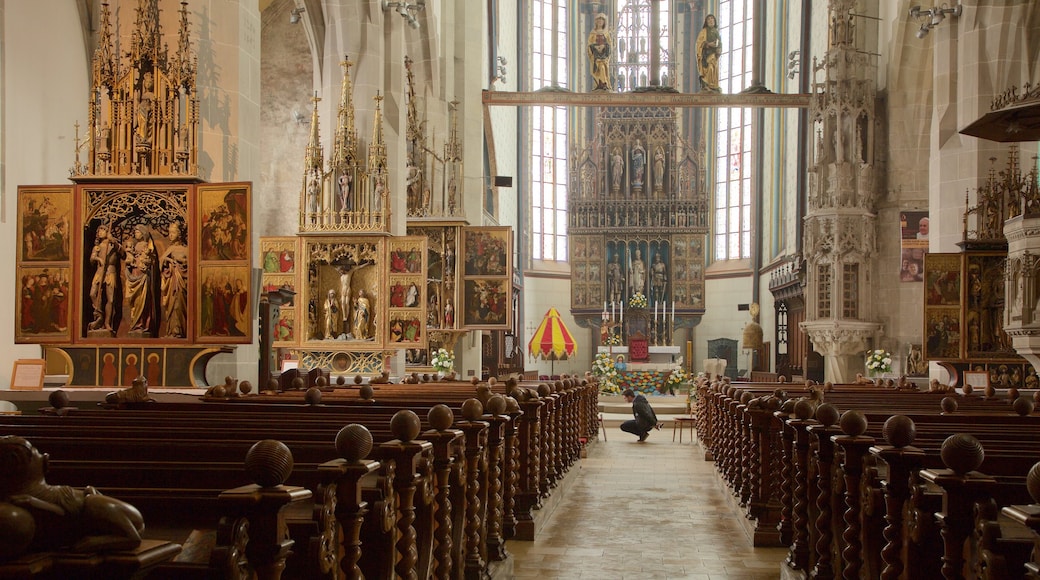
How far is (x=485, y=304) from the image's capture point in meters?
16.2

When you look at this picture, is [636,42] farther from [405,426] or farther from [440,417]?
[405,426]

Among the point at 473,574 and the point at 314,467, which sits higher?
the point at 314,467

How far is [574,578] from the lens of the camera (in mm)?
5926

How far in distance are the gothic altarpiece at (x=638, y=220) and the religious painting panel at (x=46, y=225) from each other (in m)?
23.1

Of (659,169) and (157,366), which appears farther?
(659,169)

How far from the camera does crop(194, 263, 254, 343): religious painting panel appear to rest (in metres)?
8.05

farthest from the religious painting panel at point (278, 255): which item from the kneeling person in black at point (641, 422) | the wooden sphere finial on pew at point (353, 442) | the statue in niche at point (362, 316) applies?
the wooden sphere finial on pew at point (353, 442)

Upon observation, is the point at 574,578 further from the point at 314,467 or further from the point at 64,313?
the point at 64,313

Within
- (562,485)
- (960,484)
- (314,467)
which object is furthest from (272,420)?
(562,485)

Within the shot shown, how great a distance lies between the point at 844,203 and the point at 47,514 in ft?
59.9

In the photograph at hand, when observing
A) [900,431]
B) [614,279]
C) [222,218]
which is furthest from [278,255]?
[614,279]

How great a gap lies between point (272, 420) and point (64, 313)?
12.4 feet

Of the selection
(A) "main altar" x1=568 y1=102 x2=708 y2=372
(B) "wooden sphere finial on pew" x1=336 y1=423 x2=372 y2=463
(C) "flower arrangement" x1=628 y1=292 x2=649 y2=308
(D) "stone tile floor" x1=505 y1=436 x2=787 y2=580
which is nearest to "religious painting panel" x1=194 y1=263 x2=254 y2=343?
(D) "stone tile floor" x1=505 y1=436 x2=787 y2=580

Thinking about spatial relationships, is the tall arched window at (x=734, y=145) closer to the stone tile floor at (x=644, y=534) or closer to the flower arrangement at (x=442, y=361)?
the flower arrangement at (x=442, y=361)
